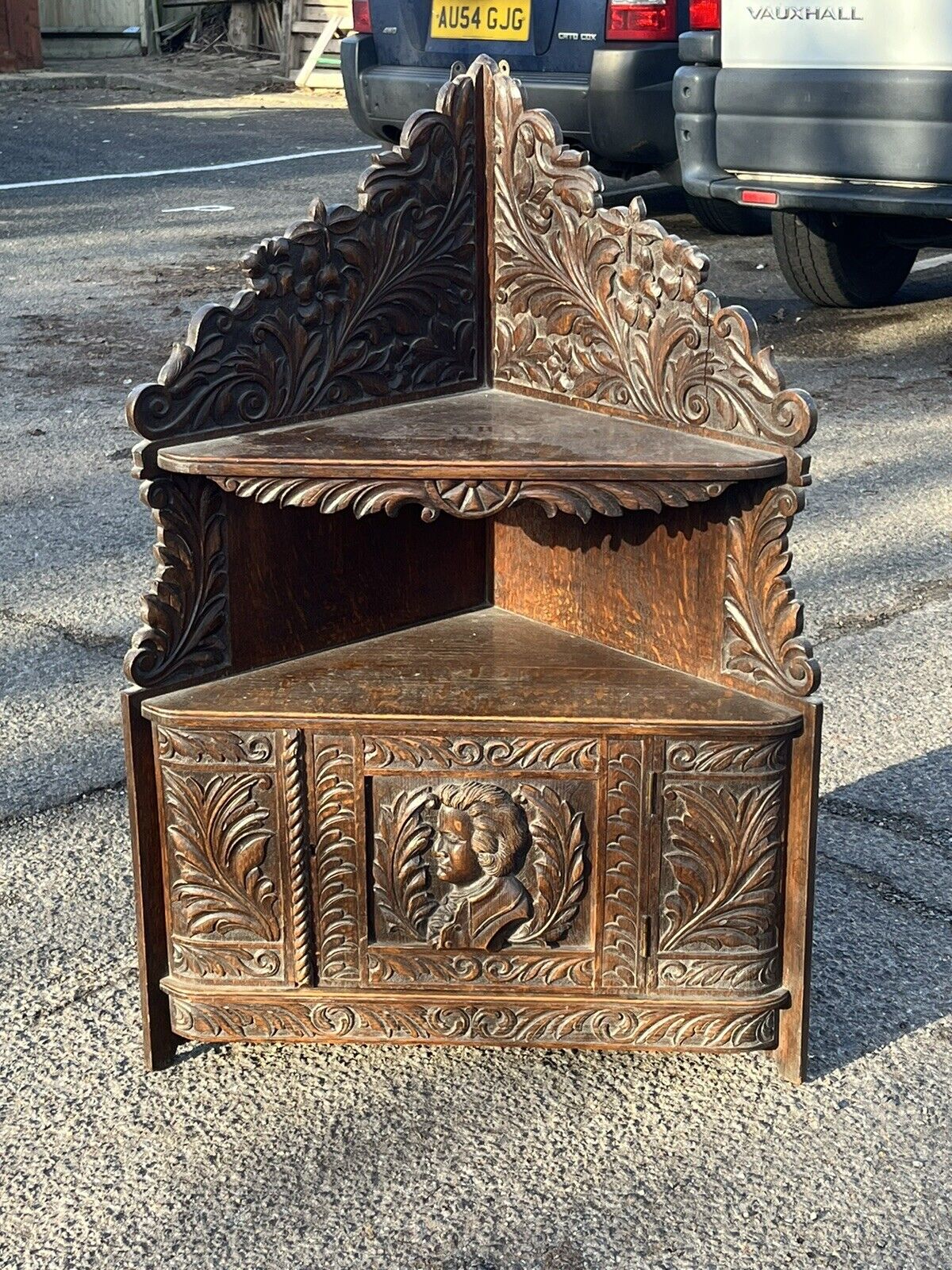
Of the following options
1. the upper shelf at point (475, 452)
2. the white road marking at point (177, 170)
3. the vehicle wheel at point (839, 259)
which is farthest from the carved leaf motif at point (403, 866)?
the white road marking at point (177, 170)

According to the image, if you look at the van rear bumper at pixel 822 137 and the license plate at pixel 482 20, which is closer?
the van rear bumper at pixel 822 137

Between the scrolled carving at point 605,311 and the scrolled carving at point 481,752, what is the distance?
0.49m

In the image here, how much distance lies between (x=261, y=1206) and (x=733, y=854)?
0.79m

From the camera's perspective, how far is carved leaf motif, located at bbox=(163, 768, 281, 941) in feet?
7.45

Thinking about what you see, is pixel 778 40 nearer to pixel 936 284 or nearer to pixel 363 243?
pixel 936 284

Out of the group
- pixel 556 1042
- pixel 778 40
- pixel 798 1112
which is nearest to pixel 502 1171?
pixel 556 1042

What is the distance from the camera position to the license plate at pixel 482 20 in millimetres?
7184

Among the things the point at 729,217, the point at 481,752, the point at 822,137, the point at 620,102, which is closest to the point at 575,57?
the point at 620,102

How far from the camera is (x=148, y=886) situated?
2330mm

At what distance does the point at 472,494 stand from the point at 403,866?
55 cm

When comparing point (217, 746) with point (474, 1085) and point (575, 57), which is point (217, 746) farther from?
point (575, 57)

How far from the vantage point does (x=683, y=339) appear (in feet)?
7.30

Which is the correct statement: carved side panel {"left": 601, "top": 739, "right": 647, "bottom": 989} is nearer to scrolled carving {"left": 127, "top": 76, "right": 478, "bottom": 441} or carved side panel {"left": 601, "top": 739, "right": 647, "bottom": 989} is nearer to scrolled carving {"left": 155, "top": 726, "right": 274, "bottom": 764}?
scrolled carving {"left": 155, "top": 726, "right": 274, "bottom": 764}

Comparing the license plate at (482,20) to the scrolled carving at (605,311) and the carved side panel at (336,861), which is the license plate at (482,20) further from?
the carved side panel at (336,861)
